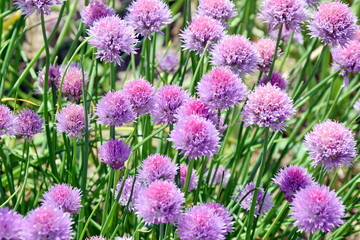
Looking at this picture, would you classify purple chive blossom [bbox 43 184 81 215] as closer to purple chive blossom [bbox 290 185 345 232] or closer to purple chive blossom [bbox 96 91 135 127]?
purple chive blossom [bbox 96 91 135 127]

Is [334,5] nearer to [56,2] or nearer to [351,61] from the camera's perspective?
[351,61]

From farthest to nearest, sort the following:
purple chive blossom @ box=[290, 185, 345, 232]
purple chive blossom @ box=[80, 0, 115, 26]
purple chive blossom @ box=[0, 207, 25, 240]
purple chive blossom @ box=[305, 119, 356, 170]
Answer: purple chive blossom @ box=[80, 0, 115, 26]
purple chive blossom @ box=[305, 119, 356, 170]
purple chive blossom @ box=[290, 185, 345, 232]
purple chive blossom @ box=[0, 207, 25, 240]

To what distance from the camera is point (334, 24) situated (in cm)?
130

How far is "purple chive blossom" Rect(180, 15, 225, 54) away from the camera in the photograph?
1.29m

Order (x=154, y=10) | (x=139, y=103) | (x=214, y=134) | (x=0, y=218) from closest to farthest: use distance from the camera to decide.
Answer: (x=0, y=218) → (x=214, y=134) → (x=139, y=103) → (x=154, y=10)

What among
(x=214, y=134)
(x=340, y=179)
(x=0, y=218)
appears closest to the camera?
(x=0, y=218)

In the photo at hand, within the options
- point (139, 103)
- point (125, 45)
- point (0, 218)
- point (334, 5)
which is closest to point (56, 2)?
point (125, 45)

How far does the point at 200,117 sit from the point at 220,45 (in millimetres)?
231

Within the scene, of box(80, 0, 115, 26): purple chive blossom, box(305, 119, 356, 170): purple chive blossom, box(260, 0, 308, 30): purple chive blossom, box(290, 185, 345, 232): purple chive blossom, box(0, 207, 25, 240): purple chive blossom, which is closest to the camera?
box(0, 207, 25, 240): purple chive blossom

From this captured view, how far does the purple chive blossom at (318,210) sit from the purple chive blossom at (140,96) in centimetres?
34

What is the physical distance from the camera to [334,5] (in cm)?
132

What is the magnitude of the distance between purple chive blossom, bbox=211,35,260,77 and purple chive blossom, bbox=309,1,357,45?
18 centimetres

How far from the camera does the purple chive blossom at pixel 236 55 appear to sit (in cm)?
122

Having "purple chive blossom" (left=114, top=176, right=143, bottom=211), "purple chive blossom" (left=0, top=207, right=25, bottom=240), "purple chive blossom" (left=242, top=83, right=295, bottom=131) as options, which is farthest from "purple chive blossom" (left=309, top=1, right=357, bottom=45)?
"purple chive blossom" (left=0, top=207, right=25, bottom=240)
